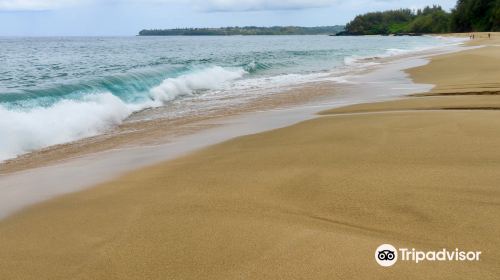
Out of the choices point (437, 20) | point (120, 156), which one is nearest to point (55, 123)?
point (120, 156)

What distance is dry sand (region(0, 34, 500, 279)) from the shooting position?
238 cm

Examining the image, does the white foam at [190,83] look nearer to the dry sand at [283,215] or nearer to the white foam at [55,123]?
the white foam at [55,123]

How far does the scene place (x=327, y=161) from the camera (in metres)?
4.13

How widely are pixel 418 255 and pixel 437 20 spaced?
460 ft

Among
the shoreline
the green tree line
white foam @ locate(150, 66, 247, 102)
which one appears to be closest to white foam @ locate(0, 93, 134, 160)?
the shoreline

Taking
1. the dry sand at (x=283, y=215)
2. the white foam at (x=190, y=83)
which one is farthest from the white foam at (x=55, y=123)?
the dry sand at (x=283, y=215)

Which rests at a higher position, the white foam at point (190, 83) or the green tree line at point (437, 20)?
the green tree line at point (437, 20)

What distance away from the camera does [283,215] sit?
300cm

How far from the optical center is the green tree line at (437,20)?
9111 cm

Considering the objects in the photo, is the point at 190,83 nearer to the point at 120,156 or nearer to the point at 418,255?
the point at 120,156

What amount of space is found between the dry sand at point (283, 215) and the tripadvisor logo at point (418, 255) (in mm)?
50

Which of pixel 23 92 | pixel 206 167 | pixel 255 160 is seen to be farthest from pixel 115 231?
pixel 23 92

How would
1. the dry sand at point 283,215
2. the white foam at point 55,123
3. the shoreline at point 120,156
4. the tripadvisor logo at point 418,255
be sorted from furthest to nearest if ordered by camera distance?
the white foam at point 55,123, the shoreline at point 120,156, the dry sand at point 283,215, the tripadvisor logo at point 418,255

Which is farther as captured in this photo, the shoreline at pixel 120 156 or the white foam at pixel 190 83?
the white foam at pixel 190 83
